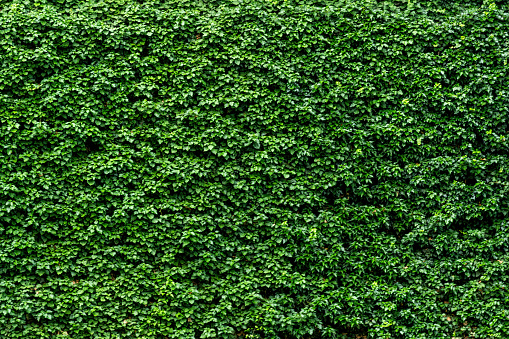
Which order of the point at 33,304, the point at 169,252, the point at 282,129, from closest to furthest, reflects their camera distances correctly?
the point at 33,304
the point at 169,252
the point at 282,129

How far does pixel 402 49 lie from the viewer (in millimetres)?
8062

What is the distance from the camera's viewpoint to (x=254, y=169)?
761cm

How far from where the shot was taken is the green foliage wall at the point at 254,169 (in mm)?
7207

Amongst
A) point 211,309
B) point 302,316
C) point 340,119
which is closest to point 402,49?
point 340,119

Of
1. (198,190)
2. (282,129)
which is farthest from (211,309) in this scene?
(282,129)

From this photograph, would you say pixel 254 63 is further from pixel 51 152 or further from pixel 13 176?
pixel 13 176

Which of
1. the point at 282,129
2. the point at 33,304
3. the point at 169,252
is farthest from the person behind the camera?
the point at 282,129

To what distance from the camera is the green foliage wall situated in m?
7.21

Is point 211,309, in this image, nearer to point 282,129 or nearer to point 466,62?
point 282,129

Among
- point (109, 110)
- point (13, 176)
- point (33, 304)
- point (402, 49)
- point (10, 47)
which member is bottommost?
point (33, 304)

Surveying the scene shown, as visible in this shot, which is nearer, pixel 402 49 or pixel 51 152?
pixel 51 152

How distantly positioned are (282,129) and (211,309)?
3162 mm

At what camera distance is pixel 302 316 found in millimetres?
7125

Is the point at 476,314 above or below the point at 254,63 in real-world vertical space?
below
